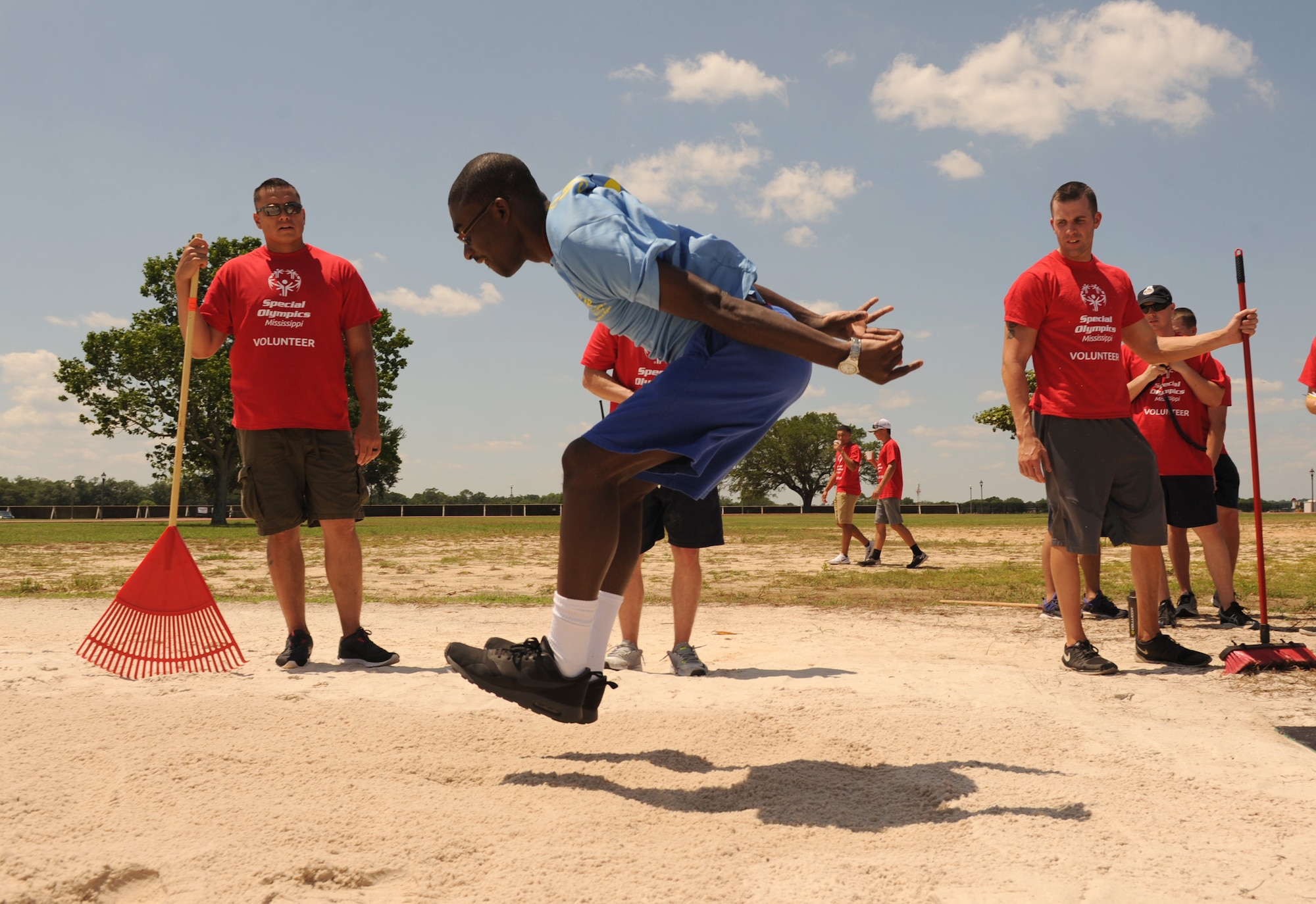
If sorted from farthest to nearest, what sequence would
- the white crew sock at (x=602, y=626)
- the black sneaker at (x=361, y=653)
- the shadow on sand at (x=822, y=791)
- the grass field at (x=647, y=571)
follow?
1. the grass field at (x=647, y=571)
2. the black sneaker at (x=361, y=653)
3. the white crew sock at (x=602, y=626)
4. the shadow on sand at (x=822, y=791)

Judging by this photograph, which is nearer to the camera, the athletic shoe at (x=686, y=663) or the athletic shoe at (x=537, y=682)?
the athletic shoe at (x=537, y=682)

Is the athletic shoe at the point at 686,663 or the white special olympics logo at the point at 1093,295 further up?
the white special olympics logo at the point at 1093,295

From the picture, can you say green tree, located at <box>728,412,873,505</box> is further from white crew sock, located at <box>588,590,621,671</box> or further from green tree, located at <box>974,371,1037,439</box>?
white crew sock, located at <box>588,590,621,671</box>

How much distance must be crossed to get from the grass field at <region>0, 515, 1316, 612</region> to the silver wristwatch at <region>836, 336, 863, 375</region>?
5509mm

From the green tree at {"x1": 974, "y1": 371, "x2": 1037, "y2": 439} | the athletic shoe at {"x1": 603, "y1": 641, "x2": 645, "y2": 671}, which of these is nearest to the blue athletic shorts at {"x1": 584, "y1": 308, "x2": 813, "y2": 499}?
the athletic shoe at {"x1": 603, "y1": 641, "x2": 645, "y2": 671}

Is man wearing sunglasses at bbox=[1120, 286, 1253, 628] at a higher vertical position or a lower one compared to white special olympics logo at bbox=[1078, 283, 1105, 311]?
lower

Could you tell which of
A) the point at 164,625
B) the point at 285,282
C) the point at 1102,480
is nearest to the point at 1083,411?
the point at 1102,480

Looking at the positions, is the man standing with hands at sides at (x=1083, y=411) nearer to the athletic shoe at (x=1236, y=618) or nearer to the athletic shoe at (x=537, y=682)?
the athletic shoe at (x=1236, y=618)

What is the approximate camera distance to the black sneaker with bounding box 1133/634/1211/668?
15.8 ft

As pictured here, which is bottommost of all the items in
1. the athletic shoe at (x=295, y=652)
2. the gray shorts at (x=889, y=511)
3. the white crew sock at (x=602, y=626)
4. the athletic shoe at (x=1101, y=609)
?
the athletic shoe at (x=1101, y=609)

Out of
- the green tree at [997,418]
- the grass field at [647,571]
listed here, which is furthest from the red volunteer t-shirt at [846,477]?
the green tree at [997,418]

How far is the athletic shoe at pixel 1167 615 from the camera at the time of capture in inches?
253

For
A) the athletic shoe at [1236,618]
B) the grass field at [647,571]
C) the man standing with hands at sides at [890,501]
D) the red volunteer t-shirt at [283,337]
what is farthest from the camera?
the man standing with hands at sides at [890,501]

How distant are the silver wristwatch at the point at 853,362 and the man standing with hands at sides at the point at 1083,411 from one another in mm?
2539
